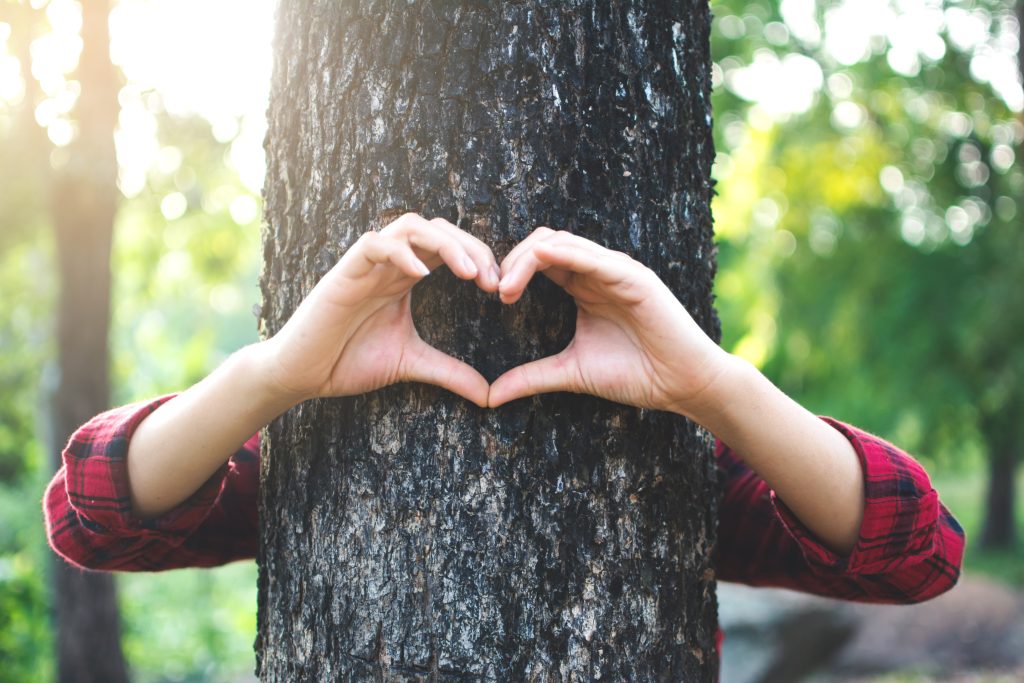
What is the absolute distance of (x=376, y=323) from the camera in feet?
4.68

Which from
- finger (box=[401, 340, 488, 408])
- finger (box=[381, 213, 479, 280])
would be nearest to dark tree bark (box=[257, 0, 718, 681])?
finger (box=[401, 340, 488, 408])

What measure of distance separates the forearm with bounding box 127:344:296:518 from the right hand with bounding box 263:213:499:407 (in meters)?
0.05

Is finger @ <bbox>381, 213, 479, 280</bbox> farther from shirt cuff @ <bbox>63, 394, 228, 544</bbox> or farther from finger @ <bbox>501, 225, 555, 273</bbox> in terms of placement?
shirt cuff @ <bbox>63, 394, 228, 544</bbox>

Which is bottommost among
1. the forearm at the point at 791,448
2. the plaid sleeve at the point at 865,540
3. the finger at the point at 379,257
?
the plaid sleeve at the point at 865,540

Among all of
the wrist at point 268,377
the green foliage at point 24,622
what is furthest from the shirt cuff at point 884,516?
the green foliage at point 24,622

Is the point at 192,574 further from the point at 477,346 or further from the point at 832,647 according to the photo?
→ the point at 477,346

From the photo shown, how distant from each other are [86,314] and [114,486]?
5445 millimetres

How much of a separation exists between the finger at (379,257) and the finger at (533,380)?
0.82ft

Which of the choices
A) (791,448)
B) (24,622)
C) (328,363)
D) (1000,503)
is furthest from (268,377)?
(1000,503)

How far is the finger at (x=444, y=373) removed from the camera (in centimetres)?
140

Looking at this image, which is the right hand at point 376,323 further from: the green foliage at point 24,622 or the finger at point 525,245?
the green foliage at point 24,622

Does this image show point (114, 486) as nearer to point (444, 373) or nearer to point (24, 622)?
point (444, 373)

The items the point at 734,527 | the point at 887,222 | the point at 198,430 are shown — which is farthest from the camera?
the point at 887,222

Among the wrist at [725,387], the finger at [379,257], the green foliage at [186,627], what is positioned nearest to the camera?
the finger at [379,257]
